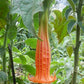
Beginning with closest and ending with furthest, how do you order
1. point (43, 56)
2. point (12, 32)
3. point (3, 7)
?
point (3, 7) → point (43, 56) → point (12, 32)

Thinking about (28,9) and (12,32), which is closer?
(28,9)

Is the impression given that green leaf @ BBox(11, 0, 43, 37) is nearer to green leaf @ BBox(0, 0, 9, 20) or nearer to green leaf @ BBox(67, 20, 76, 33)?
green leaf @ BBox(0, 0, 9, 20)

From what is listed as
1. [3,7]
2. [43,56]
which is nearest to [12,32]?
[43,56]

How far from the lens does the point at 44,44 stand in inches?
16.4

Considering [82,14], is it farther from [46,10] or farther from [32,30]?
[32,30]

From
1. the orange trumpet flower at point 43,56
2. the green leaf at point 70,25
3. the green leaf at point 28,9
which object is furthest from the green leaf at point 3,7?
the green leaf at point 70,25

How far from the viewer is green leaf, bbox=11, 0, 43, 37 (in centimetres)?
28

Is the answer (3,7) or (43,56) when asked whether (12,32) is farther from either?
(3,7)

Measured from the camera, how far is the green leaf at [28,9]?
28 centimetres

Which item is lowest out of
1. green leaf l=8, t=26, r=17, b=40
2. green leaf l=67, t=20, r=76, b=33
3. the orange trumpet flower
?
the orange trumpet flower

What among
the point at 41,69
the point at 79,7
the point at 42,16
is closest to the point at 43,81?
the point at 41,69

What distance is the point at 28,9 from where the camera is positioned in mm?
299

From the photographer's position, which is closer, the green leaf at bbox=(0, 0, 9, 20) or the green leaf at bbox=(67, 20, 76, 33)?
the green leaf at bbox=(0, 0, 9, 20)

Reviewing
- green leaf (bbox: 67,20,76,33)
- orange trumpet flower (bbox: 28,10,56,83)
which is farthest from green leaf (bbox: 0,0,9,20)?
green leaf (bbox: 67,20,76,33)
